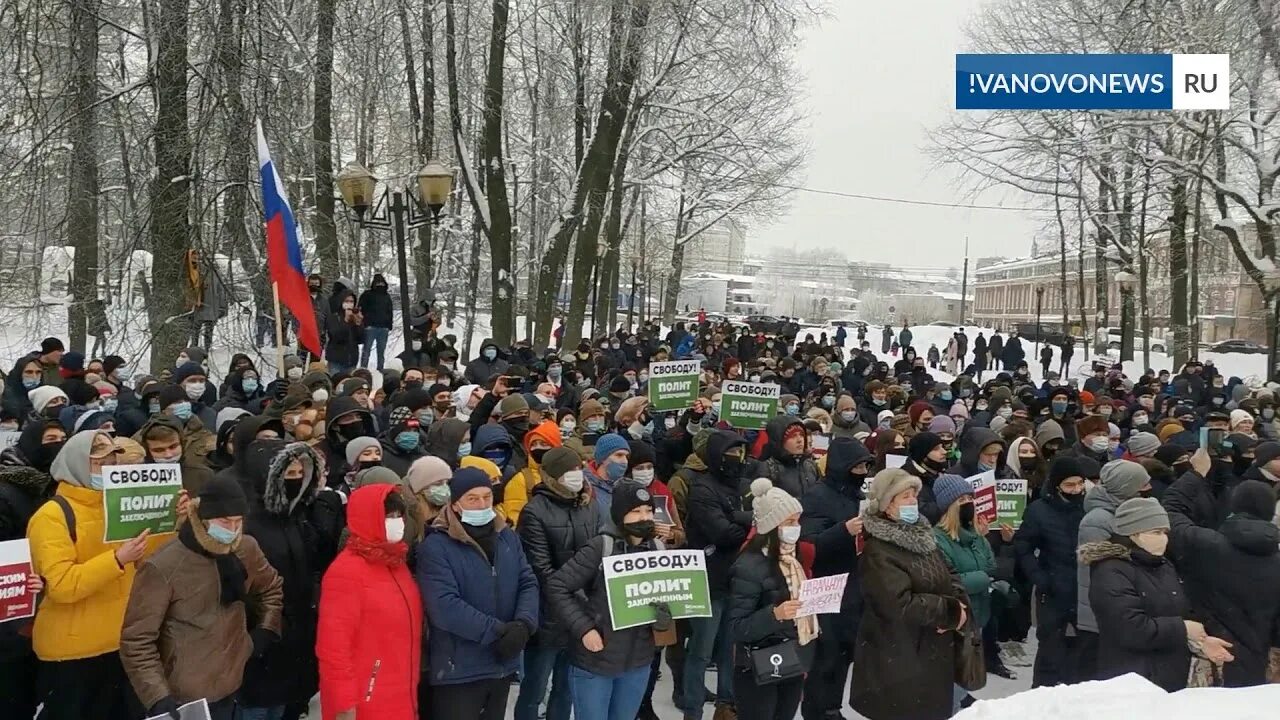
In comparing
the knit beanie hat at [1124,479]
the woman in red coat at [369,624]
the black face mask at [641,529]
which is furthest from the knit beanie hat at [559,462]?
the knit beanie hat at [1124,479]

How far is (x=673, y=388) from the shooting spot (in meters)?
9.77

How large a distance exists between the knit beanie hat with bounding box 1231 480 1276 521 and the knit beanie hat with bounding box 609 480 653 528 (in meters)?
3.32

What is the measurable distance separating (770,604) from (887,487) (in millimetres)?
828

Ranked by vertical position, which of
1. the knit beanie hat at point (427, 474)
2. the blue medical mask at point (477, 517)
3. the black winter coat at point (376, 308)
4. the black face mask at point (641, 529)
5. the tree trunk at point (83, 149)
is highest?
the tree trunk at point (83, 149)

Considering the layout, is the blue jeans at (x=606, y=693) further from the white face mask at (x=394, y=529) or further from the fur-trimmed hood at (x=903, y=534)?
the fur-trimmed hood at (x=903, y=534)

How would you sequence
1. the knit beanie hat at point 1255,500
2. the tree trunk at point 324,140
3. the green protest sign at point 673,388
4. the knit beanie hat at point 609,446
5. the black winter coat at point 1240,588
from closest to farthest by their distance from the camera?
1. the black winter coat at point 1240,588
2. the knit beanie hat at point 1255,500
3. the knit beanie hat at point 609,446
4. the green protest sign at point 673,388
5. the tree trunk at point 324,140

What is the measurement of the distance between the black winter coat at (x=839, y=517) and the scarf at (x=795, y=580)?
0.74m

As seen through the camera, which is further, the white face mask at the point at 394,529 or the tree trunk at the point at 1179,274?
the tree trunk at the point at 1179,274

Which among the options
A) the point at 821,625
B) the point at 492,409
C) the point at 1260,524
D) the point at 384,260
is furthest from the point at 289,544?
the point at 384,260

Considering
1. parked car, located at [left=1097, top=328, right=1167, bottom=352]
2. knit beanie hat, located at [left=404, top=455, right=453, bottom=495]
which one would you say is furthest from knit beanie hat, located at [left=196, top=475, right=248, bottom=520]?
parked car, located at [left=1097, top=328, right=1167, bottom=352]

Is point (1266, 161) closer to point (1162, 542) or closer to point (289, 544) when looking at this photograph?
point (1162, 542)

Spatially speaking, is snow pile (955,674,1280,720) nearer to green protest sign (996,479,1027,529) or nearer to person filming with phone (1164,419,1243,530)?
green protest sign (996,479,1027,529)

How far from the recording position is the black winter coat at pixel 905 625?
16.1 feet

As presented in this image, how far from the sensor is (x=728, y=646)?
245 inches
